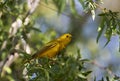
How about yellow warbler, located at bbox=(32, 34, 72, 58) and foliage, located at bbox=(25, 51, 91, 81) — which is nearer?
foliage, located at bbox=(25, 51, 91, 81)

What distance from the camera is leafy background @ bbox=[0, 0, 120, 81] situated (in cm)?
284

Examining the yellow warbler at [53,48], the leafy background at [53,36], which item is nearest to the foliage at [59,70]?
the leafy background at [53,36]

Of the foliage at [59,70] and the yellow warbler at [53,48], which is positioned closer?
the foliage at [59,70]

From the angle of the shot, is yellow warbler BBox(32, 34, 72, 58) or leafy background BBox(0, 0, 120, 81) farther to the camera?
yellow warbler BBox(32, 34, 72, 58)

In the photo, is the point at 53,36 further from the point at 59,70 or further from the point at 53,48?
the point at 59,70

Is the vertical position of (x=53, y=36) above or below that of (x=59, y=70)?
below

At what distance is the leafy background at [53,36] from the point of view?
284 centimetres

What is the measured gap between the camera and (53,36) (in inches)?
200

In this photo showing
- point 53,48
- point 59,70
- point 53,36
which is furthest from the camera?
point 53,36

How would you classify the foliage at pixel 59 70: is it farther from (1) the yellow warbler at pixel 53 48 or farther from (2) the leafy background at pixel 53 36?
(1) the yellow warbler at pixel 53 48

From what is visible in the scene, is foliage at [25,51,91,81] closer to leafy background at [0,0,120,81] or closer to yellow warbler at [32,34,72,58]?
leafy background at [0,0,120,81]

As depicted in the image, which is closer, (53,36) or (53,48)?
(53,48)

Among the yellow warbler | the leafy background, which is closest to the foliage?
the leafy background

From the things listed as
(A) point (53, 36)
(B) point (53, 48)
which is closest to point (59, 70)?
(B) point (53, 48)
